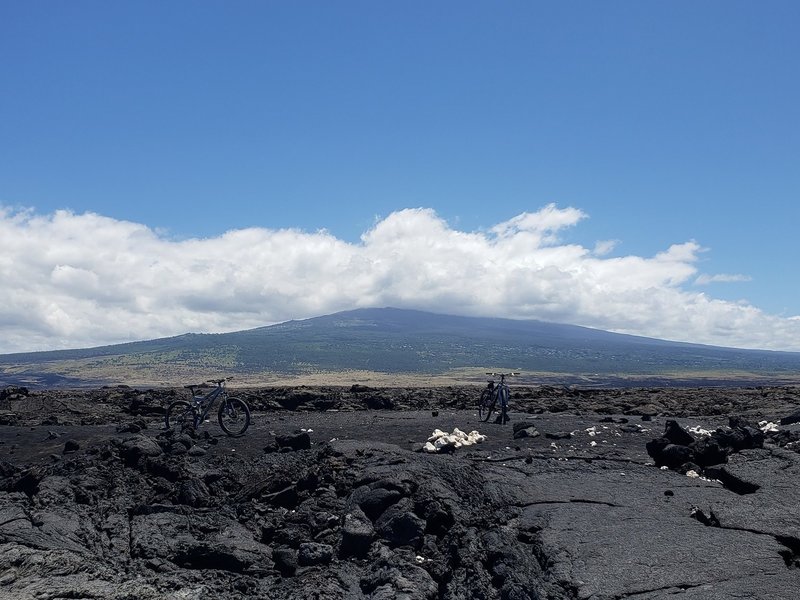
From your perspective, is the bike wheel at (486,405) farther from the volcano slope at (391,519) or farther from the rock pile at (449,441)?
the volcano slope at (391,519)

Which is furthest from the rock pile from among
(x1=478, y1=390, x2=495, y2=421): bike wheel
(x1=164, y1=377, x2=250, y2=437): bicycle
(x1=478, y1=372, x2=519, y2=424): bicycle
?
(x1=164, y1=377, x2=250, y2=437): bicycle

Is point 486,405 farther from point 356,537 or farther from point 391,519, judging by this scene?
point 356,537

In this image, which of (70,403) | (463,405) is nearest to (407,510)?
(463,405)

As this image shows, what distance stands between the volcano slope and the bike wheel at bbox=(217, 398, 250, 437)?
31.6 inches

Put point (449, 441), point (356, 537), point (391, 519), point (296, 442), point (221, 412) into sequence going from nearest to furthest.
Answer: point (356, 537), point (391, 519), point (296, 442), point (449, 441), point (221, 412)

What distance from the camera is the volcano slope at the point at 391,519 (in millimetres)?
7453

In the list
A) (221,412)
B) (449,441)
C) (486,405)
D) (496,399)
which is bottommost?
(449,441)

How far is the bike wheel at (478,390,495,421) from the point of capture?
1872 cm

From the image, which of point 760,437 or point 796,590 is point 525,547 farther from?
point 760,437

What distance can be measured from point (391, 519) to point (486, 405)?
11217 millimetres

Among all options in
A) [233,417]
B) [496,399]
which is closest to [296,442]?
[233,417]

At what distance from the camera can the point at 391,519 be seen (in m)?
8.81

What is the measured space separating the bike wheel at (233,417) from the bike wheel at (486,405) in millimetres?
6925

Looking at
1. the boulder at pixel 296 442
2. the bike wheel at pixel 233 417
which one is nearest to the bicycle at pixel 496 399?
the boulder at pixel 296 442
